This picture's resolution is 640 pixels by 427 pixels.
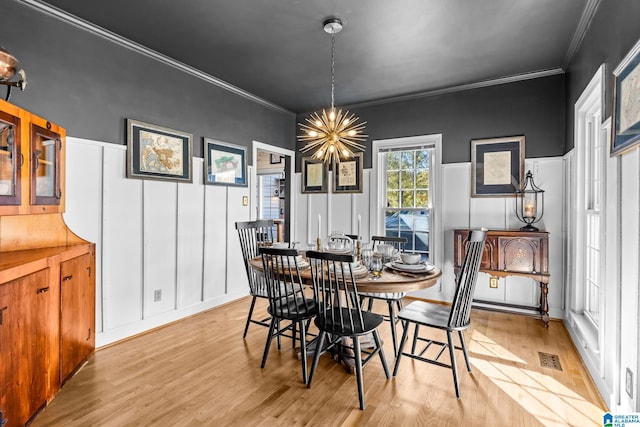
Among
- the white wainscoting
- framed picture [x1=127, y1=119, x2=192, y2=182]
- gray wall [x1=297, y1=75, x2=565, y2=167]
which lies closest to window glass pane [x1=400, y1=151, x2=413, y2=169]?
gray wall [x1=297, y1=75, x2=565, y2=167]

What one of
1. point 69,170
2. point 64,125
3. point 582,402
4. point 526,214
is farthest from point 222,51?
point 582,402

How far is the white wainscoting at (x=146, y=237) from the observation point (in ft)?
9.64

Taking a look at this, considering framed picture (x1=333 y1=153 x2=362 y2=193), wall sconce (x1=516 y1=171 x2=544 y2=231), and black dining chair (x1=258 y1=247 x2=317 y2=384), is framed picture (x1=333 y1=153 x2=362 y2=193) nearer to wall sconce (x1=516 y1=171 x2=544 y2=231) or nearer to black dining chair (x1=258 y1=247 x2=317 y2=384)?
wall sconce (x1=516 y1=171 x2=544 y2=231)

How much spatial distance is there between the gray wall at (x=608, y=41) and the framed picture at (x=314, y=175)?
319 centimetres

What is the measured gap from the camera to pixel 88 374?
8.29ft

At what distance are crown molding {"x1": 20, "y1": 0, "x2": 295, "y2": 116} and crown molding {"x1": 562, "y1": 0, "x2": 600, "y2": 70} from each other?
11.6 ft

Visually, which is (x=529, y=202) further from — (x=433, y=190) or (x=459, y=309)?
(x=459, y=309)

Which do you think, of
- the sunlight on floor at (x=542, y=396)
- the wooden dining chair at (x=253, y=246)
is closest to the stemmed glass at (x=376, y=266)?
the wooden dining chair at (x=253, y=246)

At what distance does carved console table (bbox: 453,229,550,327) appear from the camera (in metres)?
3.52

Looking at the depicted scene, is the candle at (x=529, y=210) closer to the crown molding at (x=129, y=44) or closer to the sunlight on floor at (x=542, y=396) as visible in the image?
the sunlight on floor at (x=542, y=396)

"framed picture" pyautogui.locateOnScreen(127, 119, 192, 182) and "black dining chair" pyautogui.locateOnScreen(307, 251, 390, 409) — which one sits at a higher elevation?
"framed picture" pyautogui.locateOnScreen(127, 119, 192, 182)

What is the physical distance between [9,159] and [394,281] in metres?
2.43

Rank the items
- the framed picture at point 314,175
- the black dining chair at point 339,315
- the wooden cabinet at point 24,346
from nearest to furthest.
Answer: the wooden cabinet at point 24,346
the black dining chair at point 339,315
the framed picture at point 314,175

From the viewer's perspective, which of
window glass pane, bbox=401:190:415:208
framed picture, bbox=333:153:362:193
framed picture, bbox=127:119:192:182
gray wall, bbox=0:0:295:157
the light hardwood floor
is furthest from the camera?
framed picture, bbox=333:153:362:193
